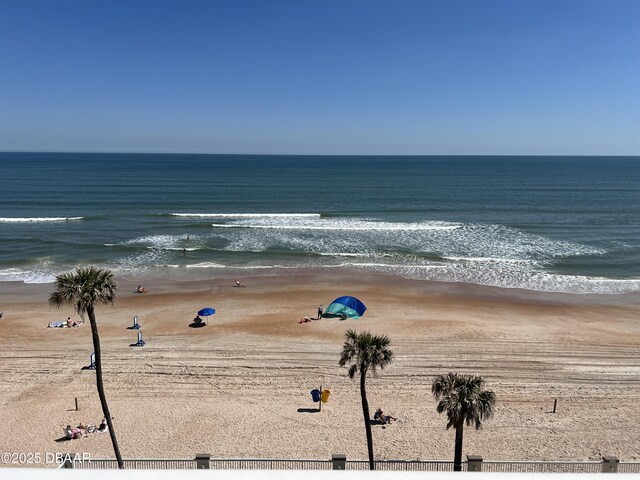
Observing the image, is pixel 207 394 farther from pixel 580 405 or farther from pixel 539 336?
pixel 539 336

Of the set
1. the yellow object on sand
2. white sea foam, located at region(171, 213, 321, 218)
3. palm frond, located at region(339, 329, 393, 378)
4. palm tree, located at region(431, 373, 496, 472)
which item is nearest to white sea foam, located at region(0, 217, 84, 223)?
white sea foam, located at region(171, 213, 321, 218)

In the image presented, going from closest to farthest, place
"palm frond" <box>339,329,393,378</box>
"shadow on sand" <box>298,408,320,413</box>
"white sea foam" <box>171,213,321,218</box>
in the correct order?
"palm frond" <box>339,329,393,378</box> < "shadow on sand" <box>298,408,320,413</box> < "white sea foam" <box>171,213,321,218</box>

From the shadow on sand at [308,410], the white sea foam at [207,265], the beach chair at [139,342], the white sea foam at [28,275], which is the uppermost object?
the white sea foam at [207,265]

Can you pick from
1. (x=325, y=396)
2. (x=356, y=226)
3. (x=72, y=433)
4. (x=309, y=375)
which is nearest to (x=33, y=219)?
(x=356, y=226)

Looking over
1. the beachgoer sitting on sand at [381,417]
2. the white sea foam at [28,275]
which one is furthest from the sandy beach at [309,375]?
the white sea foam at [28,275]

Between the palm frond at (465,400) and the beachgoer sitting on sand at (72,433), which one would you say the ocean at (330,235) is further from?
the palm frond at (465,400)

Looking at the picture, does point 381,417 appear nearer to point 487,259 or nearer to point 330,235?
point 487,259

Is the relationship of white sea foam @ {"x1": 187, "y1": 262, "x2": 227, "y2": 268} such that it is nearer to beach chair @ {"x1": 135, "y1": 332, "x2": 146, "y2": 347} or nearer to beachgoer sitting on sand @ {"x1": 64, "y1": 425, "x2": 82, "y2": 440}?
beach chair @ {"x1": 135, "y1": 332, "x2": 146, "y2": 347}
